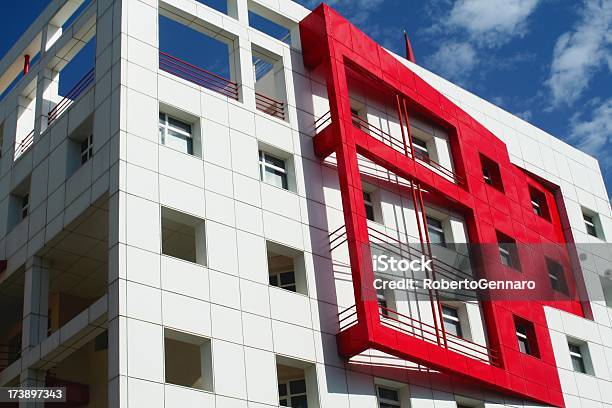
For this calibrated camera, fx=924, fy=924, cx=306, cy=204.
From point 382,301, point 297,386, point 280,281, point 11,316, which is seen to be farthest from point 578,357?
point 11,316

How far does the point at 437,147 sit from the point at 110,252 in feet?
54.0

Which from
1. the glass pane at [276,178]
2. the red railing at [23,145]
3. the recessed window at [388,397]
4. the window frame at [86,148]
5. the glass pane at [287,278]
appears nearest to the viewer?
the recessed window at [388,397]

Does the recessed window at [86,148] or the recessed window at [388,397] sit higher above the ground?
the recessed window at [86,148]

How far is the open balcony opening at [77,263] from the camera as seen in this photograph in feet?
90.9

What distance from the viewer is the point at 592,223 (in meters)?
45.5

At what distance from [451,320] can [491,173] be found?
9105 mm

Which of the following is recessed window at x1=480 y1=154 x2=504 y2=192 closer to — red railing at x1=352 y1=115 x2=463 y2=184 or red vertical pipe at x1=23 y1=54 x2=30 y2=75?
red railing at x1=352 y1=115 x2=463 y2=184

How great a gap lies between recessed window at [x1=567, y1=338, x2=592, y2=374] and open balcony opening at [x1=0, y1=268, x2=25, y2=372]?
21.5 metres

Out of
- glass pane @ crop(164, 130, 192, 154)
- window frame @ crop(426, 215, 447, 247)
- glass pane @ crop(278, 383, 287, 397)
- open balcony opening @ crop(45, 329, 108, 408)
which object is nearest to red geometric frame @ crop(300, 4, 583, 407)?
window frame @ crop(426, 215, 447, 247)

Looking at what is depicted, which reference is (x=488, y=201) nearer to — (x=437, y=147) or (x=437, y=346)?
(x=437, y=147)

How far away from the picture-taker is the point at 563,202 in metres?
43.4

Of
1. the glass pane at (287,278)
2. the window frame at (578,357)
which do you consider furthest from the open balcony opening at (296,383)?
the window frame at (578,357)

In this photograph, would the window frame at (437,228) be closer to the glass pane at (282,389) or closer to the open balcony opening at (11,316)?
the glass pane at (282,389)

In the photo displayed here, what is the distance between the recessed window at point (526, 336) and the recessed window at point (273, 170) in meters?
10.9
